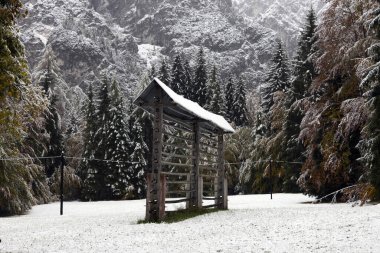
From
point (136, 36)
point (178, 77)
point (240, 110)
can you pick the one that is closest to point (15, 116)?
point (240, 110)

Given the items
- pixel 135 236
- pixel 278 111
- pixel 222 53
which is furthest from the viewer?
pixel 222 53

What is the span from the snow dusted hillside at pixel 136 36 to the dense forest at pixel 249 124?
3189 inches

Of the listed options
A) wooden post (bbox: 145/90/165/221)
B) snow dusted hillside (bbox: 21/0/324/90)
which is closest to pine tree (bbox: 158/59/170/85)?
wooden post (bbox: 145/90/165/221)

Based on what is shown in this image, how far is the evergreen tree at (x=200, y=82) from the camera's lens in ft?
188

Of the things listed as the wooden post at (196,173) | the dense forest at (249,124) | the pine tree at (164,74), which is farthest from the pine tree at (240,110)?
the wooden post at (196,173)

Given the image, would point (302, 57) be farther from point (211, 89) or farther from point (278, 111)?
point (211, 89)

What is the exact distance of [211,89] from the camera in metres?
51.9

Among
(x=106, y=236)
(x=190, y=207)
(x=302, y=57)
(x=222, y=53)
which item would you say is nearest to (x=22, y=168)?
(x=190, y=207)

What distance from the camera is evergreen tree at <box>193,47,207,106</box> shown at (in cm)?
5716

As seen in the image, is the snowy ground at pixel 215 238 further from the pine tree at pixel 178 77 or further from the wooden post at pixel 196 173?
the pine tree at pixel 178 77

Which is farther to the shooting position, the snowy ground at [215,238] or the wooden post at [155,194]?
the wooden post at [155,194]

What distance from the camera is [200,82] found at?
57.7 m

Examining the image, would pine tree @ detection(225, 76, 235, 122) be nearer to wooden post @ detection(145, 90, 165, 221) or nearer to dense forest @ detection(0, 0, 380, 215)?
dense forest @ detection(0, 0, 380, 215)

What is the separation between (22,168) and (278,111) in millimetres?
19347
